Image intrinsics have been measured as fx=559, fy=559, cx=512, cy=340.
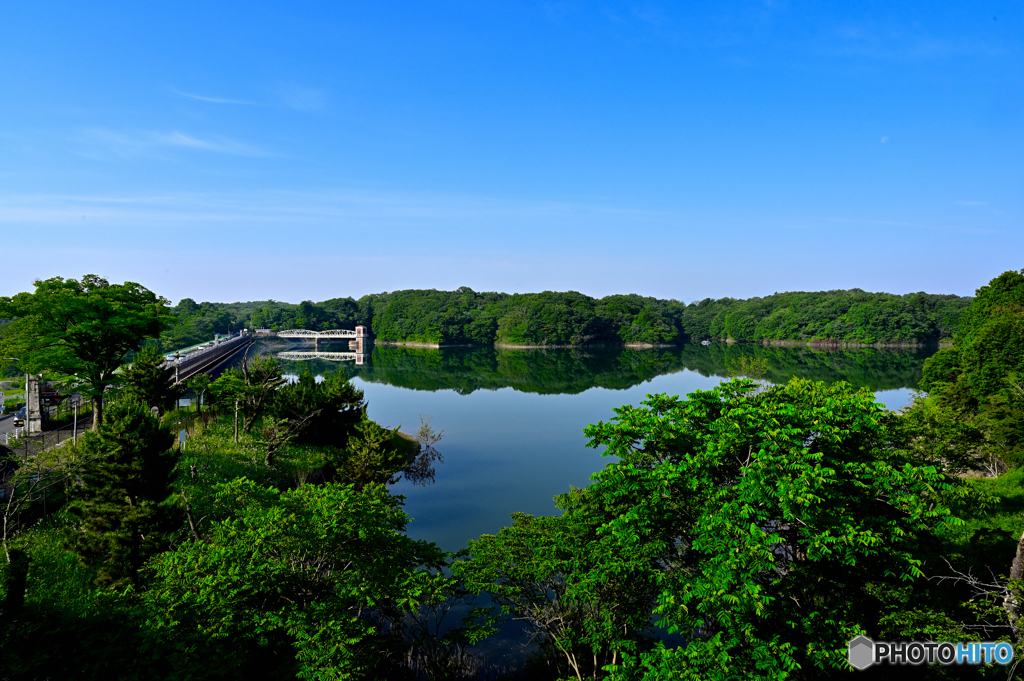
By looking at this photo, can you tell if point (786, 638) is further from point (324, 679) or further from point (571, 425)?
point (571, 425)

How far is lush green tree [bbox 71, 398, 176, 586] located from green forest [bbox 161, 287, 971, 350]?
95.4 metres

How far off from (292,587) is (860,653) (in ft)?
35.6

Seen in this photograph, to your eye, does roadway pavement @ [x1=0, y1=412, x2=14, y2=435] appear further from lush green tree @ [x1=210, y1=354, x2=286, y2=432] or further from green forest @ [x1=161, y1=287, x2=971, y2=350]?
green forest @ [x1=161, y1=287, x2=971, y2=350]

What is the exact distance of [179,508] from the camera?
1500 centimetres

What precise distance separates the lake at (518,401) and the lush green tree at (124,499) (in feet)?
31.5

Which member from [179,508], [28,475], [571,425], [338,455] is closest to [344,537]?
[179,508]

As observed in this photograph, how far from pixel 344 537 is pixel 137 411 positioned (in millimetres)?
7648

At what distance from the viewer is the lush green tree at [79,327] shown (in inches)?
1013

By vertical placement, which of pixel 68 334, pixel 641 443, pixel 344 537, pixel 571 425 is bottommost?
pixel 571 425

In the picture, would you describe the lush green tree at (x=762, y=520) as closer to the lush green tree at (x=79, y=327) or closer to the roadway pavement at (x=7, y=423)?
the lush green tree at (x=79, y=327)

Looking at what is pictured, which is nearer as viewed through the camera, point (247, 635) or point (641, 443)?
point (247, 635)

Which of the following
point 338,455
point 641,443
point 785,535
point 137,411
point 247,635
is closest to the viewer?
point 247,635

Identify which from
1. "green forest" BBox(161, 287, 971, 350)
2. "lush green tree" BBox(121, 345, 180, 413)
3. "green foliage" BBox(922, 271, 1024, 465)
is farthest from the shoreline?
"lush green tree" BBox(121, 345, 180, 413)

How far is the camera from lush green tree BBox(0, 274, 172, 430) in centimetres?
2573
